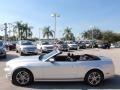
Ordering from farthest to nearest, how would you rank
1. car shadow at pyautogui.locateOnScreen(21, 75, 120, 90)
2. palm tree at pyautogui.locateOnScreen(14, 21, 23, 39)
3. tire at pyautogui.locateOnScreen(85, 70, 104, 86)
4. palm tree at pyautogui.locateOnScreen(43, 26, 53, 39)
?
palm tree at pyautogui.locateOnScreen(43, 26, 53, 39), palm tree at pyautogui.locateOnScreen(14, 21, 23, 39), tire at pyautogui.locateOnScreen(85, 70, 104, 86), car shadow at pyautogui.locateOnScreen(21, 75, 120, 90)

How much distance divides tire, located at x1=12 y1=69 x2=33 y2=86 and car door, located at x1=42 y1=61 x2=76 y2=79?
54 centimetres

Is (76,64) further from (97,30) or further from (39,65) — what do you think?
(97,30)

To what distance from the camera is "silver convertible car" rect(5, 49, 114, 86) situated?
8898mm

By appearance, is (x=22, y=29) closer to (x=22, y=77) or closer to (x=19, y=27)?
(x=19, y=27)

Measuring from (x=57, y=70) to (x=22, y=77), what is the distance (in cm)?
127

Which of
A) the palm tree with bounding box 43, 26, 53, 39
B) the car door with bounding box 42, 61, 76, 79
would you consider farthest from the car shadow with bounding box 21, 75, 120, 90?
the palm tree with bounding box 43, 26, 53, 39

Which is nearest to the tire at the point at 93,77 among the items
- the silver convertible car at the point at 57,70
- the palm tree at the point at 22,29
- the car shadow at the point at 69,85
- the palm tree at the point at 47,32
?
the silver convertible car at the point at 57,70

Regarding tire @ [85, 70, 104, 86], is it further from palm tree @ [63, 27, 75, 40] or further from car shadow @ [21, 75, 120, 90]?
palm tree @ [63, 27, 75, 40]

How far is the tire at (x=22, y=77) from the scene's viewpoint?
8.89 meters

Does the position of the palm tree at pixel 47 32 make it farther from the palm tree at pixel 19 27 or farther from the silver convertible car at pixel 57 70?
the silver convertible car at pixel 57 70

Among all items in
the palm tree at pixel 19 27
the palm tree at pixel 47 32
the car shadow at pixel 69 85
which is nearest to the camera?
the car shadow at pixel 69 85

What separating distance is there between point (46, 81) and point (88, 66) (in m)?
1.64

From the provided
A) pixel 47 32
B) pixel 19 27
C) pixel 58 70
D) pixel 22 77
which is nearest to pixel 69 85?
pixel 58 70

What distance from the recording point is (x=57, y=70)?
8.95 metres
